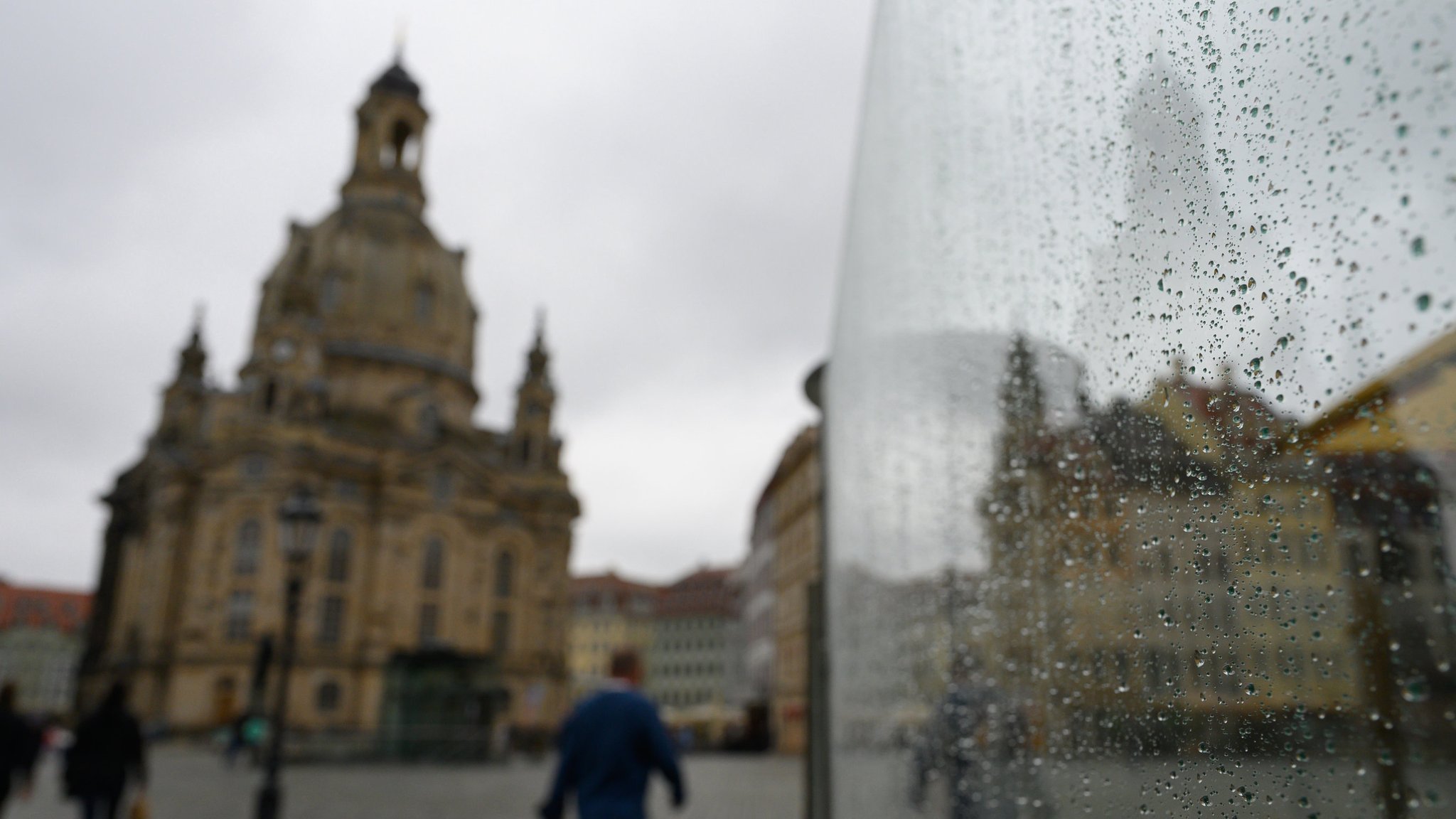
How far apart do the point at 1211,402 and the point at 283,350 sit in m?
52.3

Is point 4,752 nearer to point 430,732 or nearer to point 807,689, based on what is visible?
point 807,689

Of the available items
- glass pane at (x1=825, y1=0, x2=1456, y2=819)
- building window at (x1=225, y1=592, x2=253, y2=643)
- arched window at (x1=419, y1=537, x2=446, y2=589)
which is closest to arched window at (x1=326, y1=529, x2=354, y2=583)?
arched window at (x1=419, y1=537, x2=446, y2=589)

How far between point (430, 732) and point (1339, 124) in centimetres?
3530

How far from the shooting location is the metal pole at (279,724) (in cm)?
1121

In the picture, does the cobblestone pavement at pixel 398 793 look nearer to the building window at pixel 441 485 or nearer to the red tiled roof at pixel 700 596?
the building window at pixel 441 485

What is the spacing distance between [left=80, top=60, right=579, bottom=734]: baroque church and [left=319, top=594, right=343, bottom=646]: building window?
2.7 inches

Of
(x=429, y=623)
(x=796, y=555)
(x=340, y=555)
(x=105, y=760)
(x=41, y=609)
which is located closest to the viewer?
(x=105, y=760)

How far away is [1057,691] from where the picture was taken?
171cm

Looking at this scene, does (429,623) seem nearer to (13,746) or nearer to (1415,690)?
(13,746)

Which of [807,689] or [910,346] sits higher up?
[910,346]

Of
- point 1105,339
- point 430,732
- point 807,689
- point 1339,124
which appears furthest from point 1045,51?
point 430,732

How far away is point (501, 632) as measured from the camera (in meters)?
53.3

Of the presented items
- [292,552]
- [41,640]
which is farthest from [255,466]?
[41,640]

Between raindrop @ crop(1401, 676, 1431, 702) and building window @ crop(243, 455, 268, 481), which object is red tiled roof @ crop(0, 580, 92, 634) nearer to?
building window @ crop(243, 455, 268, 481)
